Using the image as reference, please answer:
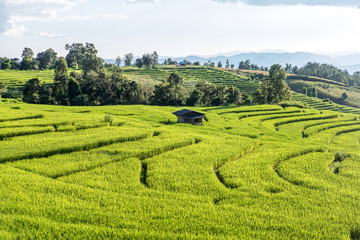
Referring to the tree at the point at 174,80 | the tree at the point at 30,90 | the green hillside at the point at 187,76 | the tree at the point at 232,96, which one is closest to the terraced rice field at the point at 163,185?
the tree at the point at 30,90

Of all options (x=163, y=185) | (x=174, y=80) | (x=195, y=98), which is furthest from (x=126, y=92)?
(x=163, y=185)

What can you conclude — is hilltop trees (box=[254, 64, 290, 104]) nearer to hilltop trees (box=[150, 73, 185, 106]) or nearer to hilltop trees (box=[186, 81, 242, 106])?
hilltop trees (box=[186, 81, 242, 106])

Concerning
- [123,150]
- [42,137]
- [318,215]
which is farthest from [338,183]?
[42,137]

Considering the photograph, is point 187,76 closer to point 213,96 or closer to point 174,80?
point 213,96

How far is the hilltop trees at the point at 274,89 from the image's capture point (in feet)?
247

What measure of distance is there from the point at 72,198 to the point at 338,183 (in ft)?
60.2

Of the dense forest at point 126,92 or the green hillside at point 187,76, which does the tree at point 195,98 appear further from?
the green hillside at point 187,76

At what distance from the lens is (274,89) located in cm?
7688

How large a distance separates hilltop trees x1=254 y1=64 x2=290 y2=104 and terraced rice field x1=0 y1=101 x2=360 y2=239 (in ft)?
169

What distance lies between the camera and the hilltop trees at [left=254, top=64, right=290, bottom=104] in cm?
7525

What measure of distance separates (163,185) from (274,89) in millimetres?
68247

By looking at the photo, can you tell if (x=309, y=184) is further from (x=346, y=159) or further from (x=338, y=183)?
(x=346, y=159)

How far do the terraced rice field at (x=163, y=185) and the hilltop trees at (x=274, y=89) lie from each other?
51.6 metres

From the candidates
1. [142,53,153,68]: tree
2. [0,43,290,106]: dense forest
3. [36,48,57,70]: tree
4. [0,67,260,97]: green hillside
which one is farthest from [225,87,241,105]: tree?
[36,48,57,70]: tree
